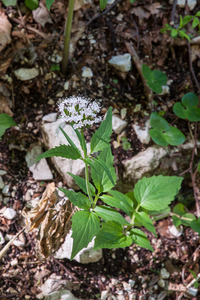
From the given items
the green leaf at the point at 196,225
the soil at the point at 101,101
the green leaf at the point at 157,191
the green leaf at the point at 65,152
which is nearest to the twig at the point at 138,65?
the soil at the point at 101,101

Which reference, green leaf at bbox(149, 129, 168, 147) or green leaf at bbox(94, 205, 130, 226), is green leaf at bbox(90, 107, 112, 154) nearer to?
green leaf at bbox(94, 205, 130, 226)

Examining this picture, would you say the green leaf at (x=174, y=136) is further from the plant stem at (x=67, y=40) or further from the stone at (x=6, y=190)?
the stone at (x=6, y=190)

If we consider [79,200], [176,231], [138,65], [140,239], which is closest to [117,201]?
[79,200]

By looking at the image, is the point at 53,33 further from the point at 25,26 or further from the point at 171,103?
the point at 171,103

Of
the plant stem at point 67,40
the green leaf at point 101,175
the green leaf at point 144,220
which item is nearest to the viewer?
the green leaf at point 101,175

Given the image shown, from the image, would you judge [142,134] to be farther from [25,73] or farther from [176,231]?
[25,73]

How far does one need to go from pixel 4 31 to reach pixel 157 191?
2.09 m

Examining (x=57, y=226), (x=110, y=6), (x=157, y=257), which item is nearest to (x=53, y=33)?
(x=110, y=6)

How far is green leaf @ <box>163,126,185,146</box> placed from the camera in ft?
7.82

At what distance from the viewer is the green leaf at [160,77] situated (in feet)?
8.25

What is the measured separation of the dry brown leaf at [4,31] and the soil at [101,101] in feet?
0.16

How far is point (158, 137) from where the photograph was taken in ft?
7.75

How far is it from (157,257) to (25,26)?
2.70 meters

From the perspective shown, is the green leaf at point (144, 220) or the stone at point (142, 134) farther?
the stone at point (142, 134)
